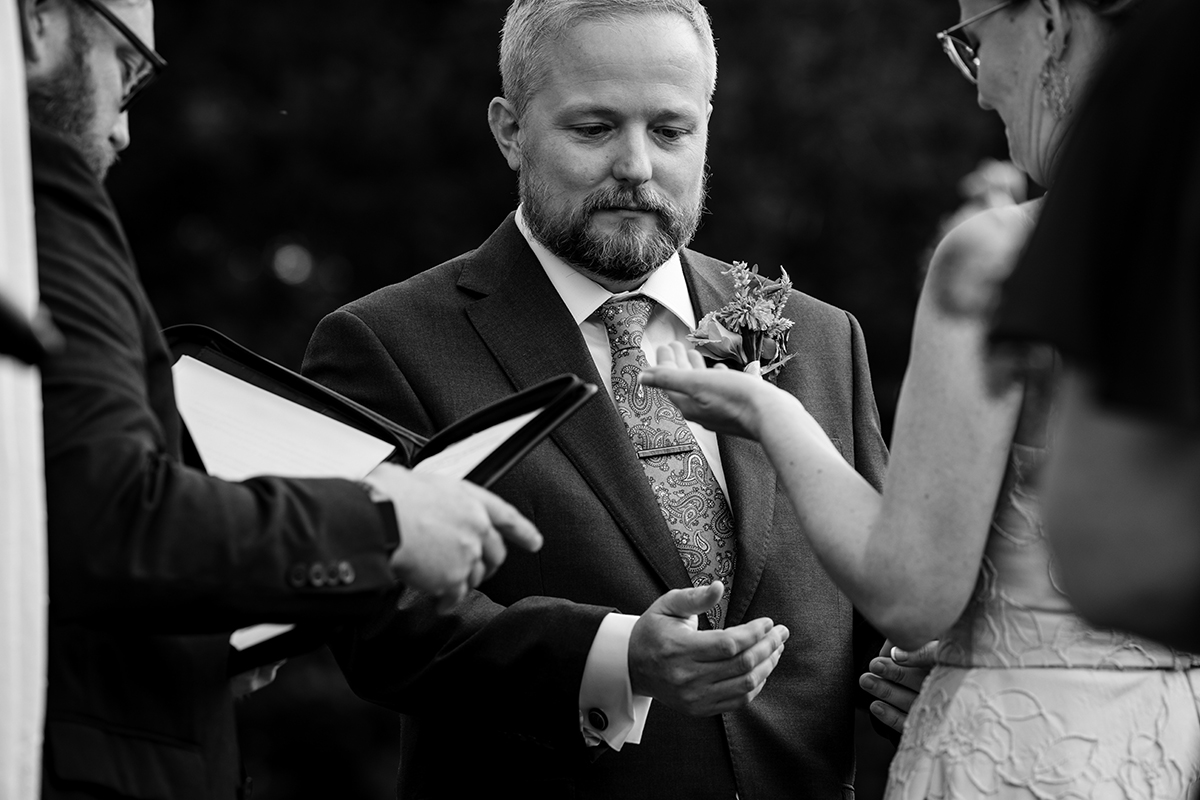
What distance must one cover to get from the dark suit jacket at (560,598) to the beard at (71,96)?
4.06ft

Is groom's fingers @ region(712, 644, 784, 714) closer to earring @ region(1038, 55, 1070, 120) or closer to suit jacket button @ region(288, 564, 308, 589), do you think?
suit jacket button @ region(288, 564, 308, 589)

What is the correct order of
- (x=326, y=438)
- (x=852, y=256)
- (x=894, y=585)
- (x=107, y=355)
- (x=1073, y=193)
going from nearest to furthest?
(x=1073, y=193) → (x=107, y=355) → (x=894, y=585) → (x=326, y=438) → (x=852, y=256)

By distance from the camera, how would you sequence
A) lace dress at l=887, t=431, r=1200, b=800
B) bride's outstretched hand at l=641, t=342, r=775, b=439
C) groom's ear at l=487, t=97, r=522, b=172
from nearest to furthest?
lace dress at l=887, t=431, r=1200, b=800
bride's outstretched hand at l=641, t=342, r=775, b=439
groom's ear at l=487, t=97, r=522, b=172

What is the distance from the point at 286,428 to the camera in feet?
9.30

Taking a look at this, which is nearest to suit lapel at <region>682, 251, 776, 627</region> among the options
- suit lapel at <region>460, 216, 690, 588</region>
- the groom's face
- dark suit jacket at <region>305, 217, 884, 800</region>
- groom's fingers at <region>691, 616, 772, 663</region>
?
dark suit jacket at <region>305, 217, 884, 800</region>

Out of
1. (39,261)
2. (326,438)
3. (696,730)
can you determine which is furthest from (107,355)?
(696,730)

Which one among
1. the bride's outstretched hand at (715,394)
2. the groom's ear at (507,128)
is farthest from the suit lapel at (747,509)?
the groom's ear at (507,128)

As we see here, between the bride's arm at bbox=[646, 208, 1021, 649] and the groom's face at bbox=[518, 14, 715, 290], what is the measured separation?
1.47 m

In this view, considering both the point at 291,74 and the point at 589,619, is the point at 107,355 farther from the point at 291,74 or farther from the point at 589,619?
the point at 291,74

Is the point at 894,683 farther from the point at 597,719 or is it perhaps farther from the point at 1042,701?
the point at 1042,701

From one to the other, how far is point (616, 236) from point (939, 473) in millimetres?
1596

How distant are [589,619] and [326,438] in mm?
767

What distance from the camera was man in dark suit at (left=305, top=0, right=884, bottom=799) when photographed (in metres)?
3.30

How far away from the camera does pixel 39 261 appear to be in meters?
2.25
